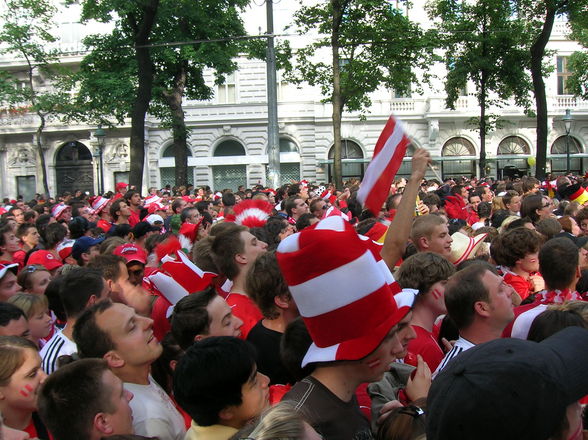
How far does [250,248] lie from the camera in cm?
482

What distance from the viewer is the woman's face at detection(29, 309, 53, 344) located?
4454 millimetres

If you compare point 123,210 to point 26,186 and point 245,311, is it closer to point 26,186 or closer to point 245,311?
point 245,311

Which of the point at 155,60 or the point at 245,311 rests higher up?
the point at 155,60

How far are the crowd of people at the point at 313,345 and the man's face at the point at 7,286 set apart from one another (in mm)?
11

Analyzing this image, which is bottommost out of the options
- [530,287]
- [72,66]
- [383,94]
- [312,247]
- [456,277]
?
[530,287]

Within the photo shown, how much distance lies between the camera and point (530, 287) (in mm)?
5160

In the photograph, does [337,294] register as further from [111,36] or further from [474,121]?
[474,121]

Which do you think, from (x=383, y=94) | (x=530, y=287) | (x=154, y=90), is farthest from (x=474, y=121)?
(x=530, y=287)

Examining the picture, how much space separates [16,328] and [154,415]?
134cm

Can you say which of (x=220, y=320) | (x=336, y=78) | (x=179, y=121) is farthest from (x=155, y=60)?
(x=220, y=320)

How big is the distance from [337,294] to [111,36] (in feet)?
70.4

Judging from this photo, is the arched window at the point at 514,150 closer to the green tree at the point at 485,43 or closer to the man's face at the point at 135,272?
the green tree at the point at 485,43

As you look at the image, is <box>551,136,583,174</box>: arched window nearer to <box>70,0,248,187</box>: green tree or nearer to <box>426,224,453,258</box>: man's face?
<box>70,0,248,187</box>: green tree

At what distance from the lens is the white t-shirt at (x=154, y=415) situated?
3018 mm
